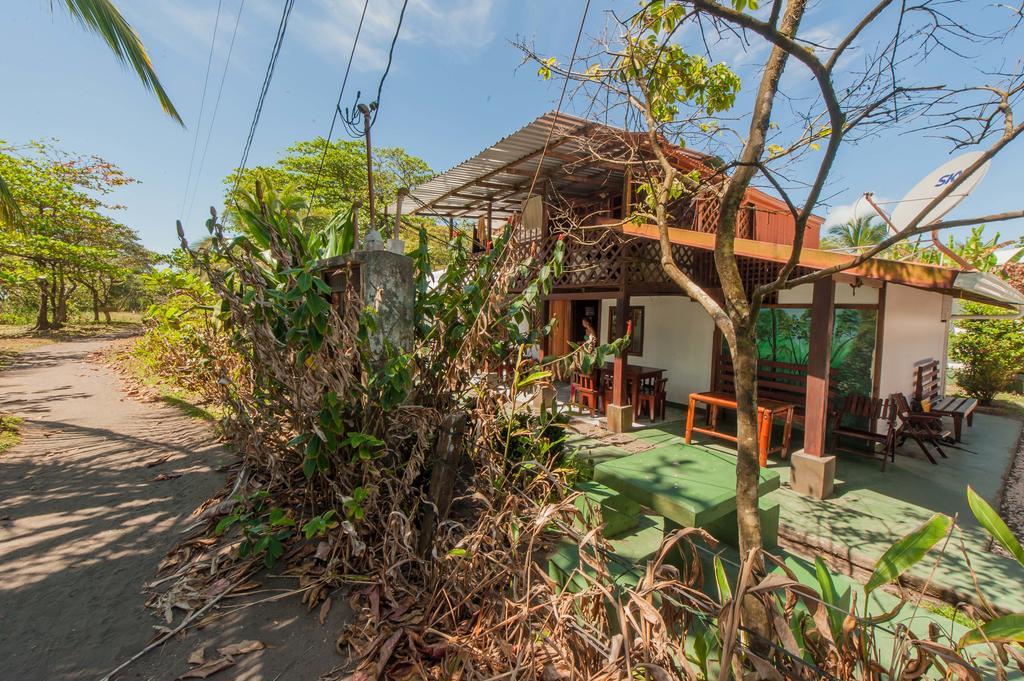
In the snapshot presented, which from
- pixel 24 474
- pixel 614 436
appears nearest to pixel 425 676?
pixel 614 436

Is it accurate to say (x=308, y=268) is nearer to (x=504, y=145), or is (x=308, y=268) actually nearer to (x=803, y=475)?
(x=504, y=145)

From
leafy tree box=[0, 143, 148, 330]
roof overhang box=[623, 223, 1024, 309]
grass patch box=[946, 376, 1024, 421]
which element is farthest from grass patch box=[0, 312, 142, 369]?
grass patch box=[946, 376, 1024, 421]

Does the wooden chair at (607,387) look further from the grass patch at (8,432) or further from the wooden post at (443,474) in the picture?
the grass patch at (8,432)

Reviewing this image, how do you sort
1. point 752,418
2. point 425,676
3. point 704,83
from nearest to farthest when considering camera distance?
point 752,418
point 425,676
point 704,83

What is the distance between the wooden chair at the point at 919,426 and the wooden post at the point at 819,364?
71.1 inches

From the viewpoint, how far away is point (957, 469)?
18.9 feet

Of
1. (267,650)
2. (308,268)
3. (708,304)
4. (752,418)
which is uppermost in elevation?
(308,268)

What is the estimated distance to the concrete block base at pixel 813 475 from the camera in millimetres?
4863

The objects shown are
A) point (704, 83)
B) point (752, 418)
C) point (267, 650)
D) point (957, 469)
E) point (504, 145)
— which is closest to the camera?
point (752, 418)

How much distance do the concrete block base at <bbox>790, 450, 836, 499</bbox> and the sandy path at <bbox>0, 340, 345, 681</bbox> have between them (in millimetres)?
4999

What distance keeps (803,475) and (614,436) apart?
2.64 m

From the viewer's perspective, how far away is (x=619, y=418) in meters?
Answer: 7.18

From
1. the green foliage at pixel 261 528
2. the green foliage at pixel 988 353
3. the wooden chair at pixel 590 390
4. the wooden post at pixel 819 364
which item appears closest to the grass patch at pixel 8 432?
the green foliage at pixel 261 528

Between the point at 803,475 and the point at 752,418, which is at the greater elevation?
the point at 752,418
